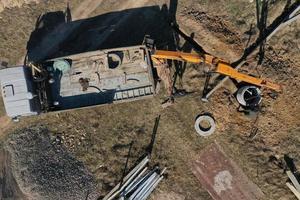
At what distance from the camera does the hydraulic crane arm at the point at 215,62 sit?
3584cm

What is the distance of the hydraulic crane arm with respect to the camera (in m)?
35.8

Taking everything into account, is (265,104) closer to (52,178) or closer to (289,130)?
(289,130)

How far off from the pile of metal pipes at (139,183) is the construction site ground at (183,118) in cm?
56

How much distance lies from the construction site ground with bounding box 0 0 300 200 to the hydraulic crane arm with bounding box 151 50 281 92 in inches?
33.2

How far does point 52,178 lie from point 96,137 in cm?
461

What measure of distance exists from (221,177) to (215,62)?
8.85 m

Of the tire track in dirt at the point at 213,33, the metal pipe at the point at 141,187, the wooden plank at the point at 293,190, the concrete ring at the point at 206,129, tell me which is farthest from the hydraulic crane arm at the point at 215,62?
the metal pipe at the point at 141,187

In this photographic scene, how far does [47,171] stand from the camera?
→ 38.3 m

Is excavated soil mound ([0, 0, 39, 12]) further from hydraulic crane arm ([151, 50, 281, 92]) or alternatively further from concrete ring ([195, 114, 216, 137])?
concrete ring ([195, 114, 216, 137])

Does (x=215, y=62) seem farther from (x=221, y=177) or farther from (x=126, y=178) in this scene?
(x=126, y=178)

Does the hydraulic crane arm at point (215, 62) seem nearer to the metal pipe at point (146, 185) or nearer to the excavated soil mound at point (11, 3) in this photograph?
the metal pipe at point (146, 185)

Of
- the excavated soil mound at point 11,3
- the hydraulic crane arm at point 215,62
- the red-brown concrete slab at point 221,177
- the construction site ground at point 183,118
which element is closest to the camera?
the hydraulic crane arm at point 215,62

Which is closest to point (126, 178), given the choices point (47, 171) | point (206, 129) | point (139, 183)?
point (139, 183)

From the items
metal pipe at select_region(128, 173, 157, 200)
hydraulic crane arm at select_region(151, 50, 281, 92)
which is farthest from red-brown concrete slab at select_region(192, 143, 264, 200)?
hydraulic crane arm at select_region(151, 50, 281, 92)
